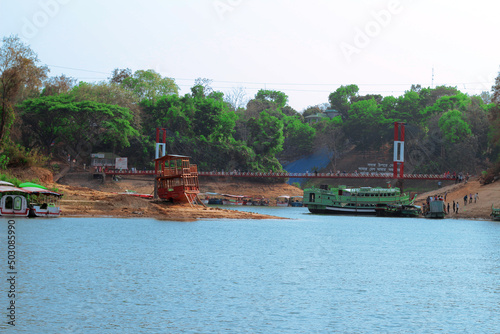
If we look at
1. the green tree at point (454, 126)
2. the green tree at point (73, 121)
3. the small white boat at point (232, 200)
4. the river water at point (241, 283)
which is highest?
the green tree at point (454, 126)

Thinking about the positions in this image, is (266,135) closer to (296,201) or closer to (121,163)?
(296,201)

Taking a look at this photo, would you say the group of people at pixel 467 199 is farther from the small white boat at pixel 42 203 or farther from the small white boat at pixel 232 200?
the small white boat at pixel 42 203

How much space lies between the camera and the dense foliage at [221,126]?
105 metres

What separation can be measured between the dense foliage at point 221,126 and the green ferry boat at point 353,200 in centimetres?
1602

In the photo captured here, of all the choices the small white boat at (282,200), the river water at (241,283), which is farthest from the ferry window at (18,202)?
the small white boat at (282,200)

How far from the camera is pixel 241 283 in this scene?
27938mm

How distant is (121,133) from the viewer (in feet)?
350

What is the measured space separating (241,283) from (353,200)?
5990cm

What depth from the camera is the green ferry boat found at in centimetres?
8550

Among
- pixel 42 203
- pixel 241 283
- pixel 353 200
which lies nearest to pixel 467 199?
pixel 353 200

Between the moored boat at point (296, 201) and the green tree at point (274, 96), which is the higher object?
the green tree at point (274, 96)

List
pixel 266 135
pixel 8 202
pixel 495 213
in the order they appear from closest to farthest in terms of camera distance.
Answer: pixel 8 202 → pixel 495 213 → pixel 266 135

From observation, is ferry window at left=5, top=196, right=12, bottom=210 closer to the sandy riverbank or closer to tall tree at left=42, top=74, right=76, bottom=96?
the sandy riverbank

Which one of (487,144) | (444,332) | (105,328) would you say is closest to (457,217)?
(487,144)
